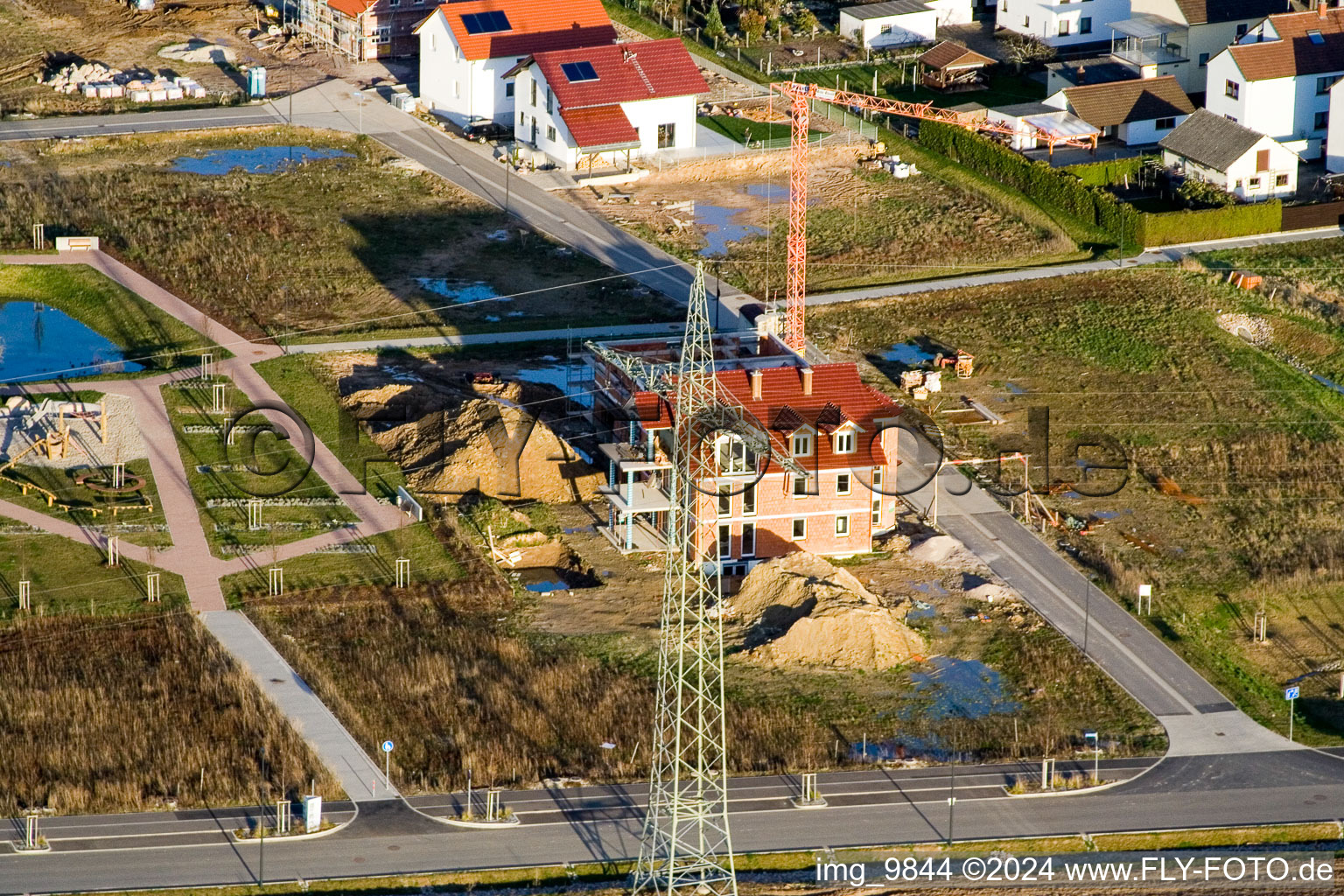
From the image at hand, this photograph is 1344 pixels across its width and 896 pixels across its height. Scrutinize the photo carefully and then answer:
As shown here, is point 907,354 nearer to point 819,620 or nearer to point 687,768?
point 819,620

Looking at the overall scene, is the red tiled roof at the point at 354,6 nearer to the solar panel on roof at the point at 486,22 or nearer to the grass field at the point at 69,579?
the solar panel on roof at the point at 486,22

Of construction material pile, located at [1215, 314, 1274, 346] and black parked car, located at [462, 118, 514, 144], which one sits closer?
construction material pile, located at [1215, 314, 1274, 346]

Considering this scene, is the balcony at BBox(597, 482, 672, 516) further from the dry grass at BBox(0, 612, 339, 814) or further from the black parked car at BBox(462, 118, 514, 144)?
the black parked car at BBox(462, 118, 514, 144)

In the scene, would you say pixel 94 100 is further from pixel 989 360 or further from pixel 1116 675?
pixel 1116 675

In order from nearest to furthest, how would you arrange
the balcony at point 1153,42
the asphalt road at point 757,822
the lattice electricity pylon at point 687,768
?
1. the lattice electricity pylon at point 687,768
2. the asphalt road at point 757,822
3. the balcony at point 1153,42

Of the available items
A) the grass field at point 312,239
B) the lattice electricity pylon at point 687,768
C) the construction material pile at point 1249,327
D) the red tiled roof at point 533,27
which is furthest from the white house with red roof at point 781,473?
the red tiled roof at point 533,27

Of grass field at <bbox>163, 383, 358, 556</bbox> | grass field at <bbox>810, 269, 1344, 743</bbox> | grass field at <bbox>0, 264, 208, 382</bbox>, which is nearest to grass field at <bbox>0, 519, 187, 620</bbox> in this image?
grass field at <bbox>163, 383, 358, 556</bbox>
